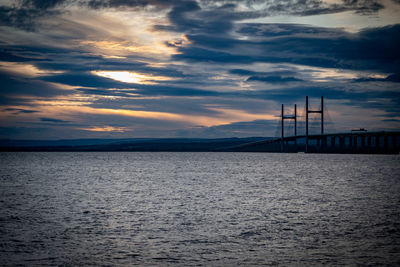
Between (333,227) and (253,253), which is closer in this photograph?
(253,253)

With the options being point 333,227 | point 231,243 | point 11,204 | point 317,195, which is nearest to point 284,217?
point 333,227

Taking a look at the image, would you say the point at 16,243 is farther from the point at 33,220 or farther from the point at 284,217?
the point at 284,217

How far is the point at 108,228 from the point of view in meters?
19.8

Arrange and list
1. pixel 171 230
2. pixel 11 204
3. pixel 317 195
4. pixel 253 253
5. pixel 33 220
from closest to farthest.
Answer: pixel 253 253
pixel 171 230
pixel 33 220
pixel 11 204
pixel 317 195

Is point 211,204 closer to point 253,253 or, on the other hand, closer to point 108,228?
point 108,228

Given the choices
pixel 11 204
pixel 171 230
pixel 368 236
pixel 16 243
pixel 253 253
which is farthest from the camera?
pixel 11 204

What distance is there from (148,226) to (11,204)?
13.5 meters

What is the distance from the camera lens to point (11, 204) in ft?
94.9

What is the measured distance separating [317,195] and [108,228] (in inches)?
825

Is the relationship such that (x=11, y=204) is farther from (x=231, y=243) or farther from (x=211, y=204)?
(x=231, y=243)

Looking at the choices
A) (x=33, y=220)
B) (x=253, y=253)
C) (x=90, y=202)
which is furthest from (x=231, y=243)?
(x=90, y=202)

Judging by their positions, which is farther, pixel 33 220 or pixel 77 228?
pixel 33 220

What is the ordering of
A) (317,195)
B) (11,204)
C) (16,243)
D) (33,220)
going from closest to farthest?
1. (16,243)
2. (33,220)
3. (11,204)
4. (317,195)

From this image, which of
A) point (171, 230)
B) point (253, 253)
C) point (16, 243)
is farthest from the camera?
point (171, 230)
